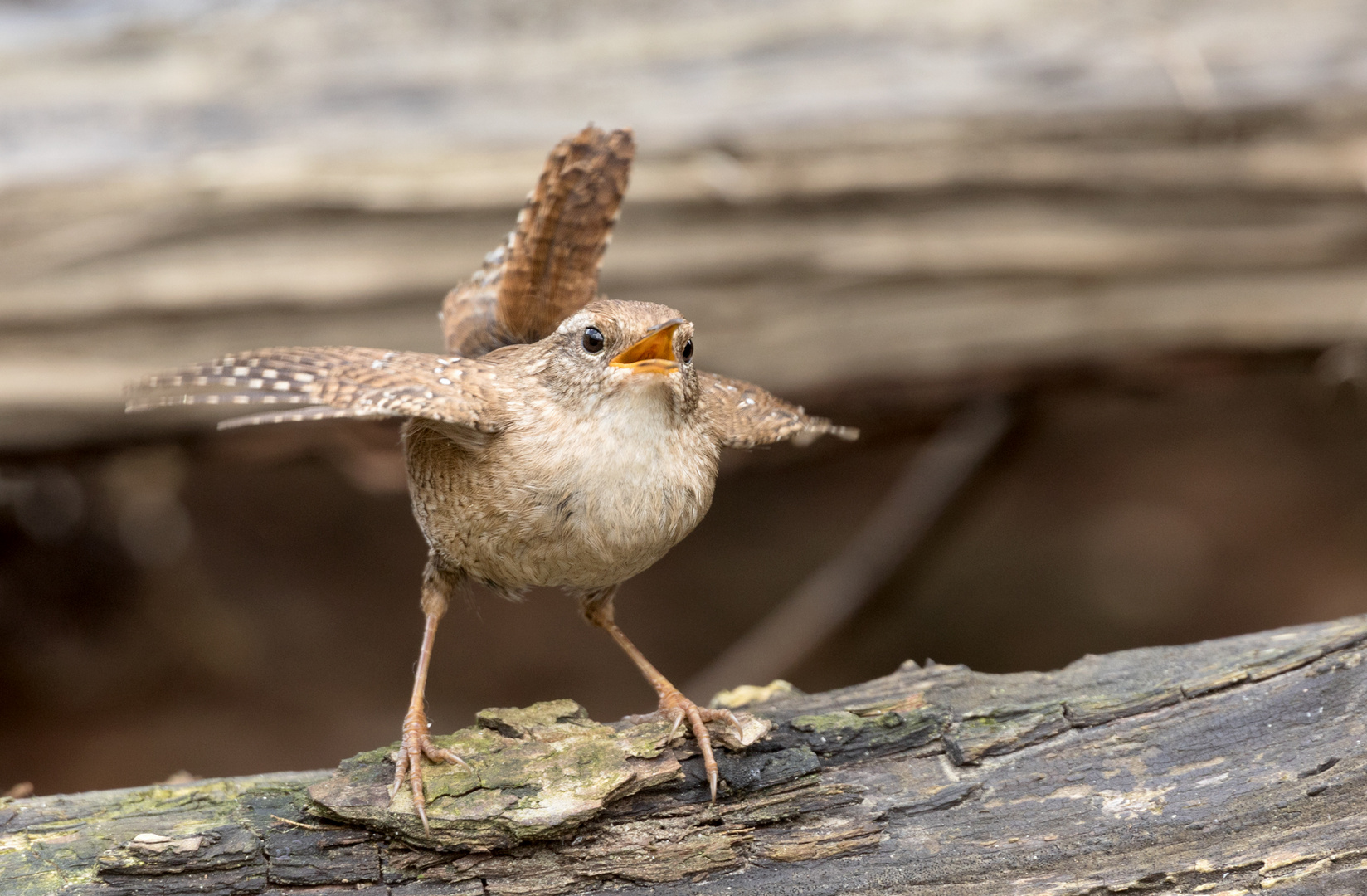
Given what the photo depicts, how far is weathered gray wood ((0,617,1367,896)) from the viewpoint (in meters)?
2.74

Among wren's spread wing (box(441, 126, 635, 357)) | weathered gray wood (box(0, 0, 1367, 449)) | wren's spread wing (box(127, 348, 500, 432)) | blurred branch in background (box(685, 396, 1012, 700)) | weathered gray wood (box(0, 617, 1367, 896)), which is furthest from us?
blurred branch in background (box(685, 396, 1012, 700))

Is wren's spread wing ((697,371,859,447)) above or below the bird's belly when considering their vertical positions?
above

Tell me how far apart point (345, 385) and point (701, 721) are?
4.16 ft

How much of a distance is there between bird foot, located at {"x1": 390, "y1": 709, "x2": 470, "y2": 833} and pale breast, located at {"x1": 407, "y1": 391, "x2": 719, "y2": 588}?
478 mm

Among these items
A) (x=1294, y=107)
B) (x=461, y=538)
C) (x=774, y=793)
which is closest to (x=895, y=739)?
(x=774, y=793)

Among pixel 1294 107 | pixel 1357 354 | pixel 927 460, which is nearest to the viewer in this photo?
pixel 1294 107

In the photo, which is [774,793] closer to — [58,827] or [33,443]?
[58,827]

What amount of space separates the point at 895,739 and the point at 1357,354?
3.84 meters

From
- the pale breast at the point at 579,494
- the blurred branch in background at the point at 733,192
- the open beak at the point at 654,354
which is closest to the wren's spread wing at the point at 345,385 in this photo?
the pale breast at the point at 579,494

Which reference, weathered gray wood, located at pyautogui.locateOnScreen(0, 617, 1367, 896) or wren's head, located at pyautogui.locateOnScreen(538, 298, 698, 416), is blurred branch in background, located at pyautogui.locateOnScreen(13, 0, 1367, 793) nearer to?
wren's head, located at pyautogui.locateOnScreen(538, 298, 698, 416)

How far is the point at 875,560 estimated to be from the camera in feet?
21.0

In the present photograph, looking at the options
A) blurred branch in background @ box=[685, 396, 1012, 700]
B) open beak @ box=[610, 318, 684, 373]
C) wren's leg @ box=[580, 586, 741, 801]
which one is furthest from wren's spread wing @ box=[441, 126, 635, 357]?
blurred branch in background @ box=[685, 396, 1012, 700]

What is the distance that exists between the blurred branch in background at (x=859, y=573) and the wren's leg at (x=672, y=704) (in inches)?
106

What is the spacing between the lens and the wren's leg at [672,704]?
9.68 ft
